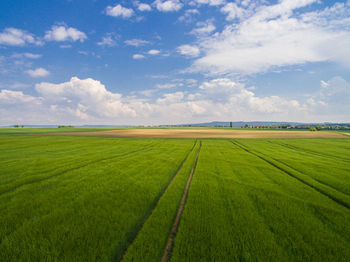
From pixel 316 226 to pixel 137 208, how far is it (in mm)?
8566

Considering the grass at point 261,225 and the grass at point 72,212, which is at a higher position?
the grass at point 72,212

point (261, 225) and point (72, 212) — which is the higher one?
point (72, 212)

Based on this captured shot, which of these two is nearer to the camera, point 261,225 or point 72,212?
point 261,225

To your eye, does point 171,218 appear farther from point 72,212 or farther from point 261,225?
point 72,212

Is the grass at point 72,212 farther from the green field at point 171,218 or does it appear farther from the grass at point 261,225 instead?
the grass at point 261,225

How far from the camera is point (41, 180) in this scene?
1255cm

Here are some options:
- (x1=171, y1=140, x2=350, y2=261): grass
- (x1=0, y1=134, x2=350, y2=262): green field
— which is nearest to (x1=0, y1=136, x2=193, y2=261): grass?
(x1=0, y1=134, x2=350, y2=262): green field

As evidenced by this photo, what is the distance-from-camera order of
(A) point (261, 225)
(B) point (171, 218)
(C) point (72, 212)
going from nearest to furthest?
(A) point (261, 225)
(B) point (171, 218)
(C) point (72, 212)

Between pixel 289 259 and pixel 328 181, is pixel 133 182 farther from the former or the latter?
pixel 328 181

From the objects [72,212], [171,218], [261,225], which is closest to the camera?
[261,225]

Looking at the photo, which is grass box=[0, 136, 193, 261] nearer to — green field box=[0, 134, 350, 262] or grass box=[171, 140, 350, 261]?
green field box=[0, 134, 350, 262]

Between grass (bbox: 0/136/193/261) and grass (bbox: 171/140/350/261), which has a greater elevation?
grass (bbox: 0/136/193/261)

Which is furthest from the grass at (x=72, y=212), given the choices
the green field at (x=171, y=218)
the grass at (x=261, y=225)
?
the grass at (x=261, y=225)

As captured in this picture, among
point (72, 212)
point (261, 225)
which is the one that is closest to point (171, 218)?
point (261, 225)
